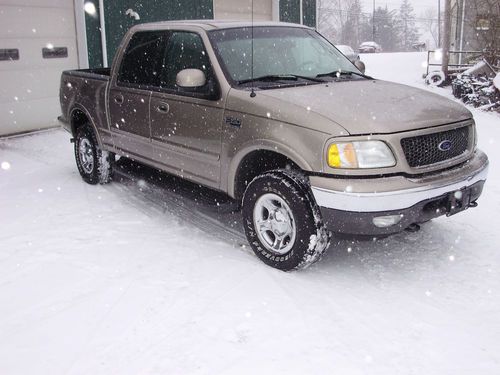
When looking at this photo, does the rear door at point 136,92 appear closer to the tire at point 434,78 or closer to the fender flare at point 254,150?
the fender flare at point 254,150

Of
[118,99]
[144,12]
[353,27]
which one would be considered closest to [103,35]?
[144,12]

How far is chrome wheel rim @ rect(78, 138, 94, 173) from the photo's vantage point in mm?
6885

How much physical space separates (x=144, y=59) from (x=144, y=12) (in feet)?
22.8

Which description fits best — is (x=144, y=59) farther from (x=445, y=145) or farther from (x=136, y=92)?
(x=445, y=145)

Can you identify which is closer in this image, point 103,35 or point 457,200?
point 457,200

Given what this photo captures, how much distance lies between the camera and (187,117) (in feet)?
16.5

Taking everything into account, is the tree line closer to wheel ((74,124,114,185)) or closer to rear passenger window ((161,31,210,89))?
wheel ((74,124,114,185))

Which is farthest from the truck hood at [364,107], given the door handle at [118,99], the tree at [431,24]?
the tree at [431,24]

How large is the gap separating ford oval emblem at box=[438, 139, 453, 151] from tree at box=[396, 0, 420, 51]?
367 ft

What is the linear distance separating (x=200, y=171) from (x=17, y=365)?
7.71 ft

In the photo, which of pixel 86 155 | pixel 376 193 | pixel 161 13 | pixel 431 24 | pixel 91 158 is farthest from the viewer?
pixel 431 24

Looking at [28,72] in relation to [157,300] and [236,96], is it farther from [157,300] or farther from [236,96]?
[157,300]

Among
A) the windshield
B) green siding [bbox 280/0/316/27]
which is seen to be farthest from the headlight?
green siding [bbox 280/0/316/27]

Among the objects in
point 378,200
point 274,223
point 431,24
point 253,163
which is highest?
point 431,24
